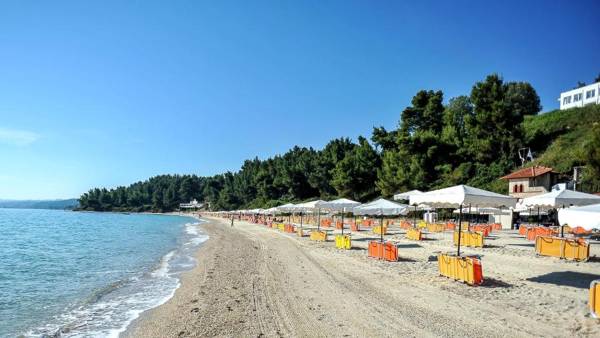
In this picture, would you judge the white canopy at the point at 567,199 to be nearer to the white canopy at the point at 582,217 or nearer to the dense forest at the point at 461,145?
the white canopy at the point at 582,217

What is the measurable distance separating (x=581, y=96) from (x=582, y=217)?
6068 cm

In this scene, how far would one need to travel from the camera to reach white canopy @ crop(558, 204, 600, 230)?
7116 millimetres

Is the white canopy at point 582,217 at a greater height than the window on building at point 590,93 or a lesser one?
lesser

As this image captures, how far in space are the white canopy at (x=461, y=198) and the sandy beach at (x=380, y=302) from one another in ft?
6.93

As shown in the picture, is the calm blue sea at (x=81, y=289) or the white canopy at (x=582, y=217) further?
the calm blue sea at (x=81, y=289)

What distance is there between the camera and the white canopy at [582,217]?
712 cm

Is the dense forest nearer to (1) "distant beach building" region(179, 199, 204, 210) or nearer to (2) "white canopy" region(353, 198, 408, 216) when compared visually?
(2) "white canopy" region(353, 198, 408, 216)

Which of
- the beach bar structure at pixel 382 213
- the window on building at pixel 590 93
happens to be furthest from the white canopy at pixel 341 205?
the window on building at pixel 590 93

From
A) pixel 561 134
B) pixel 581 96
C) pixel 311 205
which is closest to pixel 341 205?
pixel 311 205

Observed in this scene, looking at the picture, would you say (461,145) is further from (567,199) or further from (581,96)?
(567,199)

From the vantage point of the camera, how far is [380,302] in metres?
9.25

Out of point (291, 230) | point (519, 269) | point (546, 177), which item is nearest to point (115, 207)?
point (291, 230)

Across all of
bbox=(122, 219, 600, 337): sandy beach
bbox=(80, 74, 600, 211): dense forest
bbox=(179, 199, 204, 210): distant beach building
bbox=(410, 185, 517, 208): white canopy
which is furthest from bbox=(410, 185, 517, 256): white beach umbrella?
bbox=(179, 199, 204, 210): distant beach building

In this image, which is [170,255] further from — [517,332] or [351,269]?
[517,332]
